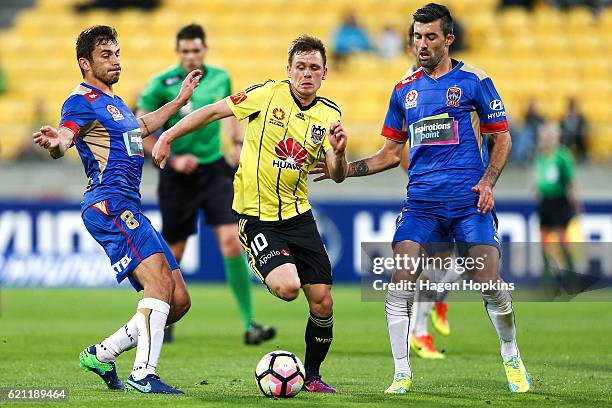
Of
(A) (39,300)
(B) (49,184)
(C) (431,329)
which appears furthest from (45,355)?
(B) (49,184)

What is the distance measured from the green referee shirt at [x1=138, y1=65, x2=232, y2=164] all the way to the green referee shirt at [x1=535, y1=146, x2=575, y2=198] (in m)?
7.18

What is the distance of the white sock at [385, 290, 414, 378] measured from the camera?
767 centimetres

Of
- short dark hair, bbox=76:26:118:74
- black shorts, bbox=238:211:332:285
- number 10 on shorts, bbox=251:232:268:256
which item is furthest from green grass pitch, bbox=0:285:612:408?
short dark hair, bbox=76:26:118:74

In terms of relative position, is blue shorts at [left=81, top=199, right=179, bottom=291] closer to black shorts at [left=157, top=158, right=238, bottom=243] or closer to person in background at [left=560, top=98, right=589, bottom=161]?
black shorts at [left=157, top=158, right=238, bottom=243]

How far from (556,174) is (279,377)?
10.8m

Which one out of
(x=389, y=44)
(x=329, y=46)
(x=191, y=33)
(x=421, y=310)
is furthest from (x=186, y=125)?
(x=329, y=46)

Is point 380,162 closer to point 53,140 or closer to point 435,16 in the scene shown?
point 435,16

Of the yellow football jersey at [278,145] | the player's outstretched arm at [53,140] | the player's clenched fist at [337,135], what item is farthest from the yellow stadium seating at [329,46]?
the player's outstretched arm at [53,140]

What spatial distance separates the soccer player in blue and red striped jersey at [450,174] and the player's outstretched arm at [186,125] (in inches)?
50.5

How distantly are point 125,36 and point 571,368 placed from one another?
16734 mm

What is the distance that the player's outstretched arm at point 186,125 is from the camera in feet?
24.9

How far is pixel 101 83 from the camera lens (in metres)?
7.77

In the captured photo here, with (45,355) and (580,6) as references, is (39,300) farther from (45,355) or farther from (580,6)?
(580,6)

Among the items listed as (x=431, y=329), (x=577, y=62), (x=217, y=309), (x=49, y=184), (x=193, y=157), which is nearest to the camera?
(x=193, y=157)
